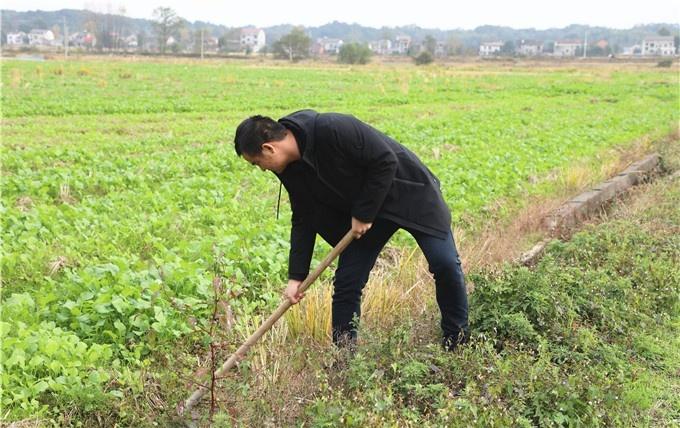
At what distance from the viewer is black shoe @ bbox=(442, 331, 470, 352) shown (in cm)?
380

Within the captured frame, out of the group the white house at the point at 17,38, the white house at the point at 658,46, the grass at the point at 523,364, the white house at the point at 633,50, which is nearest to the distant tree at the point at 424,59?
the grass at the point at 523,364

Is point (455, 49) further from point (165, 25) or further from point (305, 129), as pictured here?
point (305, 129)

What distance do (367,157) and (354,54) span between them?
71.5m

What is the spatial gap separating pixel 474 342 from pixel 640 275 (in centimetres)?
191

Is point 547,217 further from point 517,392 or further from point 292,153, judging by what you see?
point 292,153

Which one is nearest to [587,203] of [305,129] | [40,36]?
[305,129]

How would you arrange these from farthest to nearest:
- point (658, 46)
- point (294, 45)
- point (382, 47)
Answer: point (382, 47), point (658, 46), point (294, 45)

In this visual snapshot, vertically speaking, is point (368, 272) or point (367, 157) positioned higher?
point (367, 157)

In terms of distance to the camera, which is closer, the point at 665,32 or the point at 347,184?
the point at 347,184

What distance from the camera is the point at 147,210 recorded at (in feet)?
22.5

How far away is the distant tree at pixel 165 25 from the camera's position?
91.6 m

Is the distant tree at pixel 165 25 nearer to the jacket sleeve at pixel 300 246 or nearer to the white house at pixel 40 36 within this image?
the white house at pixel 40 36

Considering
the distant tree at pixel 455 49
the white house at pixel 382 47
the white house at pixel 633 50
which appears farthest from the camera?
the white house at pixel 382 47

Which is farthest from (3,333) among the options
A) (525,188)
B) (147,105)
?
(147,105)
